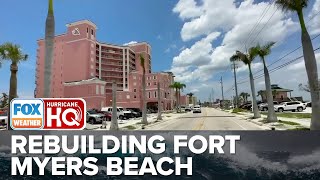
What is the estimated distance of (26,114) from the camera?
7766 mm

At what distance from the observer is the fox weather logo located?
25.2ft

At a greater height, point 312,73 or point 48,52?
A: point 48,52

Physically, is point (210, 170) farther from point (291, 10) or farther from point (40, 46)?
point (40, 46)

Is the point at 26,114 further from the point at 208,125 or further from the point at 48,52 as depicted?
the point at 208,125

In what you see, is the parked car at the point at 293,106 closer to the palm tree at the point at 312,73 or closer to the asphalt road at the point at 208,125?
the asphalt road at the point at 208,125

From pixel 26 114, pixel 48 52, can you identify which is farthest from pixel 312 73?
pixel 26 114

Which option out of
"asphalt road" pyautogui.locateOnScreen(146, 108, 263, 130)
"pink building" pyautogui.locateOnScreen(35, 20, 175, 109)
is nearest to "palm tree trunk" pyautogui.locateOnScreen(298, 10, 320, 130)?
"asphalt road" pyautogui.locateOnScreen(146, 108, 263, 130)

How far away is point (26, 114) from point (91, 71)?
99.6 metres

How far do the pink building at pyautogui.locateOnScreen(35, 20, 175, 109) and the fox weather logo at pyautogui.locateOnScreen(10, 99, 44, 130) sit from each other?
224ft

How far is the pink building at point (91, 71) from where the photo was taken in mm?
81312

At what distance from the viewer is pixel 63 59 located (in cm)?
10356

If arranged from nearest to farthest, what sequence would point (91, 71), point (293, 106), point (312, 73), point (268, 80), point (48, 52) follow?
point (48, 52) < point (312, 73) < point (268, 80) < point (293, 106) < point (91, 71)

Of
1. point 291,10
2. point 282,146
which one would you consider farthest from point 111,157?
point 291,10

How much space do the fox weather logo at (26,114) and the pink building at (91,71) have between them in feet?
224
